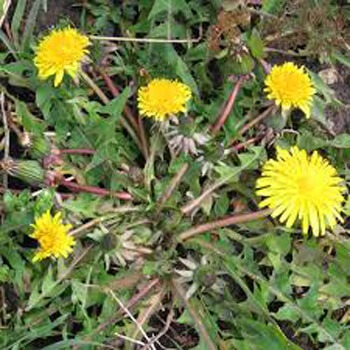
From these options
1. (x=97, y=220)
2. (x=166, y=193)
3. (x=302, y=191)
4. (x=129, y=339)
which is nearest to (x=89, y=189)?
(x=97, y=220)

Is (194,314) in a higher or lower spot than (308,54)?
lower

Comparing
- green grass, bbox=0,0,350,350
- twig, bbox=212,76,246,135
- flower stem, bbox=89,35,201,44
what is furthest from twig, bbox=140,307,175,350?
flower stem, bbox=89,35,201,44

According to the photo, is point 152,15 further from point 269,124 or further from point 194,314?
point 194,314

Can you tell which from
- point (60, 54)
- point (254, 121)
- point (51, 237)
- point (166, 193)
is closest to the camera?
point (51, 237)

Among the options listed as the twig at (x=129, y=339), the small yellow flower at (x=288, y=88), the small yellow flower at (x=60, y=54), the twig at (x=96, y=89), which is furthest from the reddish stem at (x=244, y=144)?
the twig at (x=129, y=339)

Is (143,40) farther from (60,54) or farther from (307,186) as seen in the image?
(307,186)

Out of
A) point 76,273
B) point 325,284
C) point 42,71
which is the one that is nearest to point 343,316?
point 325,284
